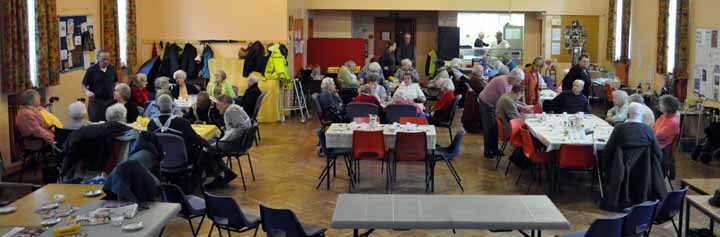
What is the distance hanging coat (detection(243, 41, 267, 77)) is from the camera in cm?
1469

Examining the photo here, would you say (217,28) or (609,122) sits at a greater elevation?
(217,28)

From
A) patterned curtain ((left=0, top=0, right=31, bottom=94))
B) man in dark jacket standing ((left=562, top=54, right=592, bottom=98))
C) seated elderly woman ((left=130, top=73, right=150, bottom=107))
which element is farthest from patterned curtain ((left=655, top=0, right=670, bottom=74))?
patterned curtain ((left=0, top=0, right=31, bottom=94))

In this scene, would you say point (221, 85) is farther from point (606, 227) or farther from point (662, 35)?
point (606, 227)

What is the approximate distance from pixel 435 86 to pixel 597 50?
5.32 m

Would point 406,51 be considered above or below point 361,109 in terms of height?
above

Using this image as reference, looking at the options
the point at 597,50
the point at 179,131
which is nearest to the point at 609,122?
the point at 179,131

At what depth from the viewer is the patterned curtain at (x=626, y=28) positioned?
16.7m

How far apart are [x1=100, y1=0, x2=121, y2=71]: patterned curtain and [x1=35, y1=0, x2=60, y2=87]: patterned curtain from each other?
6.09 ft

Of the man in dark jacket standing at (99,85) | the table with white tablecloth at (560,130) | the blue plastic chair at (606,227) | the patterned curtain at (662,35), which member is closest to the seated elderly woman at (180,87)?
the man in dark jacket standing at (99,85)

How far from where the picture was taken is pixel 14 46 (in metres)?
10.2

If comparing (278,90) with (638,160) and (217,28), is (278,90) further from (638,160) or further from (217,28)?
(638,160)

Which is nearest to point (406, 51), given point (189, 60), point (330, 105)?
point (189, 60)

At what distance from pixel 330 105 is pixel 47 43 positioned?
3.78m

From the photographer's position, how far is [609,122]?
35.1 ft
